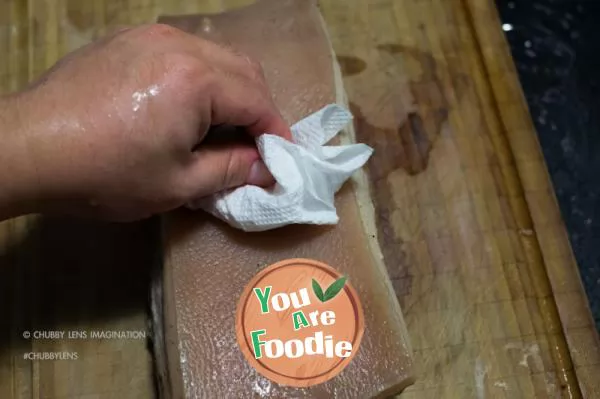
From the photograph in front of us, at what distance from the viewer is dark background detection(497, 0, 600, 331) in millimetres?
1665

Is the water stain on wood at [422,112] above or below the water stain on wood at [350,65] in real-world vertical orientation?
below

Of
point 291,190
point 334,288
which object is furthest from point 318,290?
point 291,190

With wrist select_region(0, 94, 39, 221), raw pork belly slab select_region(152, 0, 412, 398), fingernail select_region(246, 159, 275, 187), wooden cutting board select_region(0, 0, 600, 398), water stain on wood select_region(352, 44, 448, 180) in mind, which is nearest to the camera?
wrist select_region(0, 94, 39, 221)

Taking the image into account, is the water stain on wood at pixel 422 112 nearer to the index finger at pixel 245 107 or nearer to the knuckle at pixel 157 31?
the index finger at pixel 245 107

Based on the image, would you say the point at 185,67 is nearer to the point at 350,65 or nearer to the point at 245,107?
the point at 245,107

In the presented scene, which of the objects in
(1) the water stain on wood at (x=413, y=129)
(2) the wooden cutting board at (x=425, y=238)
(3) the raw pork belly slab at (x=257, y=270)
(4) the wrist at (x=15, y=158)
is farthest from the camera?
(1) the water stain on wood at (x=413, y=129)

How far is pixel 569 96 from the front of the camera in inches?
70.3

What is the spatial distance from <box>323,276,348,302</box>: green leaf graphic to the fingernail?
0.71 ft

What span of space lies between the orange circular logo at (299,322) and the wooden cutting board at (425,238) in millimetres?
254

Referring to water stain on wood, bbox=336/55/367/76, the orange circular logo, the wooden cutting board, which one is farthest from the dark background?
the orange circular logo

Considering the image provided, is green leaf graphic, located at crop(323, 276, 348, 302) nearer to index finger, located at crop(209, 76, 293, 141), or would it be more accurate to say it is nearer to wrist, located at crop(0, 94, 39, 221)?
index finger, located at crop(209, 76, 293, 141)

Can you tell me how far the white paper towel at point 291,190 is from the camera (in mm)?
1191

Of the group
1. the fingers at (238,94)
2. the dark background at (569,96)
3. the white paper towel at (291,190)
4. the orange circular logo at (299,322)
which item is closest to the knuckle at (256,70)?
the fingers at (238,94)

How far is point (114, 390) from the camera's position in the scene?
53.2 inches
